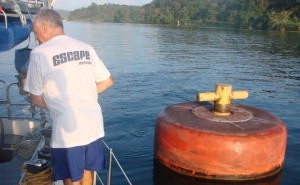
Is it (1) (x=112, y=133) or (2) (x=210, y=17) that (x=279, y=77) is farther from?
(2) (x=210, y=17)

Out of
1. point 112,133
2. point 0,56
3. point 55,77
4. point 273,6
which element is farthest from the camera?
point 273,6

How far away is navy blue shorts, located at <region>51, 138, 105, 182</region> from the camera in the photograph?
11.9 ft

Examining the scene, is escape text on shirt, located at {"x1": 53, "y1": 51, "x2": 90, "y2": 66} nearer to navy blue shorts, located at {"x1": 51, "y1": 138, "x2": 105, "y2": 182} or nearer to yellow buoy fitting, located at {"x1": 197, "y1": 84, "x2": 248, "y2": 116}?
navy blue shorts, located at {"x1": 51, "y1": 138, "x2": 105, "y2": 182}

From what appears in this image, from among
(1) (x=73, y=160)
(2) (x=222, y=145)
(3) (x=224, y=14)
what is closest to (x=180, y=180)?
(2) (x=222, y=145)

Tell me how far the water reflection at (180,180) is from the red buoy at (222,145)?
0.11 metres

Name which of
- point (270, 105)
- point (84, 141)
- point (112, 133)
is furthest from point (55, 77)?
point (270, 105)

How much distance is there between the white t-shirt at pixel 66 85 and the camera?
3.47m

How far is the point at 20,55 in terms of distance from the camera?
18.4 ft

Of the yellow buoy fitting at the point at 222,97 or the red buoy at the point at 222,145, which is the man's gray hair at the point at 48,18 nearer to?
the red buoy at the point at 222,145

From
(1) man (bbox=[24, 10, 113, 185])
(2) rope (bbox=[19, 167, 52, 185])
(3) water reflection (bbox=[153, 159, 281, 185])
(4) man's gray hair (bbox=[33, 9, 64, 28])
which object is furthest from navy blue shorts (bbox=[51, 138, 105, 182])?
(3) water reflection (bbox=[153, 159, 281, 185])

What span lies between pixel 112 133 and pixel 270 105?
6.61m

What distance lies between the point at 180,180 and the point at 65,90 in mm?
3893

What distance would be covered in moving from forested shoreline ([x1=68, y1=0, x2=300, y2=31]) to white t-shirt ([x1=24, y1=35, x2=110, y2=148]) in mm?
76822

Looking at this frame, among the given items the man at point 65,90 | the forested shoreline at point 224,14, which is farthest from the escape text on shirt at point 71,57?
the forested shoreline at point 224,14
